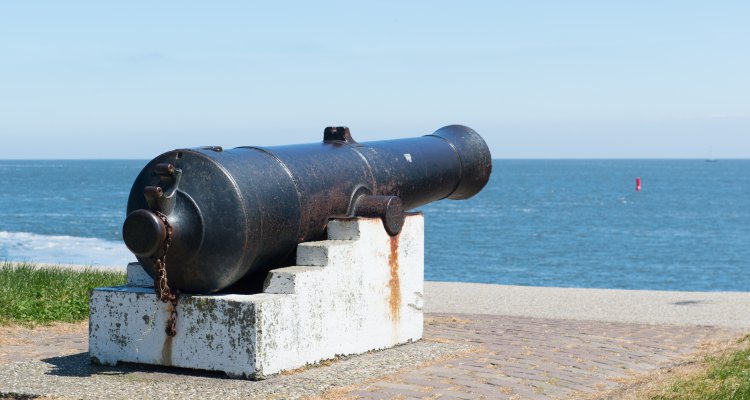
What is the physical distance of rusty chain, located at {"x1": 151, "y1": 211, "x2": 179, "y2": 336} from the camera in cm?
643

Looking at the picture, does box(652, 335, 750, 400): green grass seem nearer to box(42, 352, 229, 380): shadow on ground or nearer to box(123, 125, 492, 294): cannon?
box(123, 125, 492, 294): cannon

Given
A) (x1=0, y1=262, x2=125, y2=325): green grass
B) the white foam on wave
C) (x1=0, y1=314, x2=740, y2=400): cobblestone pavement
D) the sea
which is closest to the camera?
(x1=0, y1=314, x2=740, y2=400): cobblestone pavement

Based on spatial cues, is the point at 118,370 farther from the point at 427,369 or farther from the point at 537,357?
the point at 537,357

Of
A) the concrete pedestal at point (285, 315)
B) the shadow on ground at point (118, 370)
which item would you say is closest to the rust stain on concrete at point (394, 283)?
the concrete pedestal at point (285, 315)

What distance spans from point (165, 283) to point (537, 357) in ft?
9.09

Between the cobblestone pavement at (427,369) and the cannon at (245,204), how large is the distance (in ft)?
2.34

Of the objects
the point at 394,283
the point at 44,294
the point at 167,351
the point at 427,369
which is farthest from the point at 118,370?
the point at 44,294

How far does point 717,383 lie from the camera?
7.03 m

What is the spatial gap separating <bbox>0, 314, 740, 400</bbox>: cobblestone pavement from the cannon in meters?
0.71

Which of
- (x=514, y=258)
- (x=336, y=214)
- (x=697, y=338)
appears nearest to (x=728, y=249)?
(x=514, y=258)

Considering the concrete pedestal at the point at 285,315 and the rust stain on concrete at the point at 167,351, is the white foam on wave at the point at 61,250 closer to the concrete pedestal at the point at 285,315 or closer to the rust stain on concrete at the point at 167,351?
the concrete pedestal at the point at 285,315

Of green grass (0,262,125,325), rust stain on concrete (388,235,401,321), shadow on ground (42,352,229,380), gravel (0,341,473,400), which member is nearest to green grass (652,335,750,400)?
gravel (0,341,473,400)

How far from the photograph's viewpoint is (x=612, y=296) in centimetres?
1447

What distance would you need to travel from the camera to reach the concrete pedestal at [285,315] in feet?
21.7
